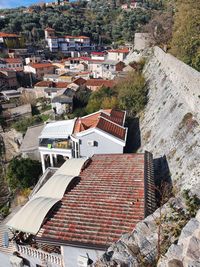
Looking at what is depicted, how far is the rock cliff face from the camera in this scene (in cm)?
495

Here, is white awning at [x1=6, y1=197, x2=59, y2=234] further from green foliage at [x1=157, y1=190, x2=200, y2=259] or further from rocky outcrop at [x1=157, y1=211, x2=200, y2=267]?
rocky outcrop at [x1=157, y1=211, x2=200, y2=267]

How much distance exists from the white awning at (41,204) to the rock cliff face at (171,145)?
455cm

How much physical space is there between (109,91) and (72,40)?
73164mm

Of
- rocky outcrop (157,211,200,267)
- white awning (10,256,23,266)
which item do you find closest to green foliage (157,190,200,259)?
rocky outcrop (157,211,200,267)

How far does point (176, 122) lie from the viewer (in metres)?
15.6

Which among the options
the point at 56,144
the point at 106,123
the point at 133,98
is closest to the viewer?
the point at 106,123

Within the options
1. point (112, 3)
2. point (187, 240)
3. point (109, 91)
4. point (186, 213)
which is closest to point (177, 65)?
point (109, 91)

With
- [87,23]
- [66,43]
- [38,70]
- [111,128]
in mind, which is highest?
[87,23]

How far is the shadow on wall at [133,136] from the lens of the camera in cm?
1955

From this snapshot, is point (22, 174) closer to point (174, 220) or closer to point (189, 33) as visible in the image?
point (174, 220)

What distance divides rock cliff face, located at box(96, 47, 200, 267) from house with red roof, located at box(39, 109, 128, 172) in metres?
2.11

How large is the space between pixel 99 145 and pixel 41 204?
27.3ft

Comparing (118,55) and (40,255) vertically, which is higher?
(40,255)

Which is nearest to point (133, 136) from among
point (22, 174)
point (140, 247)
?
point (22, 174)
